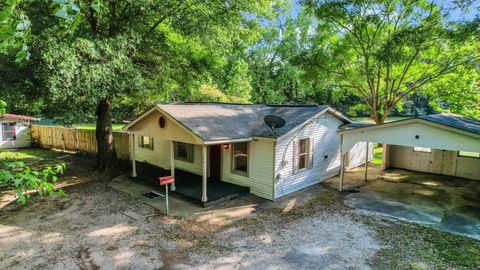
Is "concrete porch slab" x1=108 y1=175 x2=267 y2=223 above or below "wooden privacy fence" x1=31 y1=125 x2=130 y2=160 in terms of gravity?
below

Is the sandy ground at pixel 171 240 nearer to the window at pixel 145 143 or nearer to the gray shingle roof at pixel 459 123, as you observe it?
the gray shingle roof at pixel 459 123

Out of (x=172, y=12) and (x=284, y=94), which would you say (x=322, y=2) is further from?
(x=284, y=94)

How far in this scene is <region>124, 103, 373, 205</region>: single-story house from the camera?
10.3m

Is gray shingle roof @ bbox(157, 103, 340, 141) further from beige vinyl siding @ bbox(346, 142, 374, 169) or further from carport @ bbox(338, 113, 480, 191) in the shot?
beige vinyl siding @ bbox(346, 142, 374, 169)

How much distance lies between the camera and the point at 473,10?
46.4 feet

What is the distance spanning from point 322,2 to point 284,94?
22209 mm

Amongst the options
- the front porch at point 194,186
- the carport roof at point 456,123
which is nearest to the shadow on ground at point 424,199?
the carport roof at point 456,123

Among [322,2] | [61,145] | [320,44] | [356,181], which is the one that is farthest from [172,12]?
[61,145]

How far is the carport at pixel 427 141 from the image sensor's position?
361 inches

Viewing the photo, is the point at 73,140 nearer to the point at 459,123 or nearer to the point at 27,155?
the point at 27,155

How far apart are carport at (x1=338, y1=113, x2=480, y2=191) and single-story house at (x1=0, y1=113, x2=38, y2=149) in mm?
21850

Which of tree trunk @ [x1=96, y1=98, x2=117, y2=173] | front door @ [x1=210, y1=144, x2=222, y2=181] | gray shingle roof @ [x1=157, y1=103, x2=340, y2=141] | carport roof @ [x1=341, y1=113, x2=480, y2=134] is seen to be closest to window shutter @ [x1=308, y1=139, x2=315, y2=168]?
gray shingle roof @ [x1=157, y1=103, x2=340, y2=141]

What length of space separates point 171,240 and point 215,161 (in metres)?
5.27

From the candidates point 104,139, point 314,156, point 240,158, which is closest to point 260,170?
point 240,158
